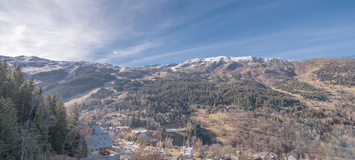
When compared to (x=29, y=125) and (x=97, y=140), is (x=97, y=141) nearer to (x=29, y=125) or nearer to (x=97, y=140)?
(x=97, y=140)

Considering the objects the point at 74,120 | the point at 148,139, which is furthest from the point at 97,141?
the point at 148,139

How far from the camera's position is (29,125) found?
1236 inches

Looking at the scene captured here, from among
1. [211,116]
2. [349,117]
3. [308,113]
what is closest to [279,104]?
[308,113]

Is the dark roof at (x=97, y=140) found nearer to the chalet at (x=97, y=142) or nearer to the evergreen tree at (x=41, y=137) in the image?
the chalet at (x=97, y=142)

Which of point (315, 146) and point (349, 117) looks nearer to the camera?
point (315, 146)

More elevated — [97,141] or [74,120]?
[74,120]

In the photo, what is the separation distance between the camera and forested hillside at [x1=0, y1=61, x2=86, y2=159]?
75.6ft

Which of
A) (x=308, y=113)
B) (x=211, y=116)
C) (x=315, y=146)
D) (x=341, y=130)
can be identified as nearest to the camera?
(x=315, y=146)

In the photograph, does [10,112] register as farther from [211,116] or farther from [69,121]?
[211,116]

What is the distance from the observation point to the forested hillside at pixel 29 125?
23.0 metres

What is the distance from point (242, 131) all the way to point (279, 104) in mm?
94350

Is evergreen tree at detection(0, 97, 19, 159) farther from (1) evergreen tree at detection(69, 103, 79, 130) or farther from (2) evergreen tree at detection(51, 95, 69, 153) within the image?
(1) evergreen tree at detection(69, 103, 79, 130)

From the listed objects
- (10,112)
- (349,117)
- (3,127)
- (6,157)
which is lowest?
(349,117)

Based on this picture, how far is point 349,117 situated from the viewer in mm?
127625
